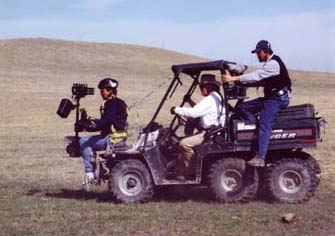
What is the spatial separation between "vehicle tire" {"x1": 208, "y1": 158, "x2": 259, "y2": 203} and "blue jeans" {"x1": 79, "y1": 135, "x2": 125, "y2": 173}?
1.63m

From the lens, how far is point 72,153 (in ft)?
36.3

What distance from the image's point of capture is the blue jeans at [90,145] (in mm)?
10781

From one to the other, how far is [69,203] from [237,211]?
2547 mm

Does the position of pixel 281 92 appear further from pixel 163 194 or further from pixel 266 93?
pixel 163 194

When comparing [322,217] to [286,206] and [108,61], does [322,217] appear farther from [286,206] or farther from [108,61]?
[108,61]

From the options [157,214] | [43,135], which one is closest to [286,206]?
[157,214]

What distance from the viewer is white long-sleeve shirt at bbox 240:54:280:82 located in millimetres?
10016

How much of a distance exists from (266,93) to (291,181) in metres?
1.30

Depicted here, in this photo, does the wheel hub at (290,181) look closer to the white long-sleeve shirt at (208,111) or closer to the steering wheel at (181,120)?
the white long-sleeve shirt at (208,111)

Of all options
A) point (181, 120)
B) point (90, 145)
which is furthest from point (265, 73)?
point (90, 145)

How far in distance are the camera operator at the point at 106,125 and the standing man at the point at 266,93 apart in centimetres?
174

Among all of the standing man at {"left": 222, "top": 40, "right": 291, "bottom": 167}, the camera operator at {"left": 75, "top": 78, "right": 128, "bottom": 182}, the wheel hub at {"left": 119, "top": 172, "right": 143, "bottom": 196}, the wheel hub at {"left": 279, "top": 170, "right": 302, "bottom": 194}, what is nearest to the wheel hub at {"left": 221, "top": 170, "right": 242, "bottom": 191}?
the standing man at {"left": 222, "top": 40, "right": 291, "bottom": 167}

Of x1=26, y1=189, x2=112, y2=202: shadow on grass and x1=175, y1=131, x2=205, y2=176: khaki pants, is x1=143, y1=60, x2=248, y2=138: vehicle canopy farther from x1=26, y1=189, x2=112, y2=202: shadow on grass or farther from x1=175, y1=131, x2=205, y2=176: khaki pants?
x1=26, y1=189, x2=112, y2=202: shadow on grass

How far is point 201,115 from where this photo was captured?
33.5 ft
